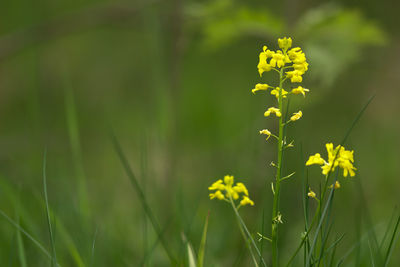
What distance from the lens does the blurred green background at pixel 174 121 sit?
2.31 meters

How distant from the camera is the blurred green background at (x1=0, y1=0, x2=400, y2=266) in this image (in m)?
2.31

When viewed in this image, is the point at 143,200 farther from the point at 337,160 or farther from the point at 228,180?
the point at 337,160

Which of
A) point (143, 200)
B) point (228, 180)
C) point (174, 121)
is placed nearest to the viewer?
point (228, 180)

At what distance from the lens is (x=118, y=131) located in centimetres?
547

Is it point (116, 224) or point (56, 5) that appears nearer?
point (116, 224)

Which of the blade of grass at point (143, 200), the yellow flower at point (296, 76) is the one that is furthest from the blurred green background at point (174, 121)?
the yellow flower at point (296, 76)

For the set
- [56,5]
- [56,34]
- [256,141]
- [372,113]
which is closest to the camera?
[256,141]

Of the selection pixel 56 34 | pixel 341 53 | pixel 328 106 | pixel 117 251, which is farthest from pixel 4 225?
pixel 328 106

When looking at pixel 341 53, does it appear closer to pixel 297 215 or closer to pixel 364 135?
pixel 297 215

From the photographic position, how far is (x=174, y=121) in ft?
9.80

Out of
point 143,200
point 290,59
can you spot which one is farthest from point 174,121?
point 290,59

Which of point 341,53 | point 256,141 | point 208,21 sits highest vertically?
point 208,21

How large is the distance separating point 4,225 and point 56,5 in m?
4.35

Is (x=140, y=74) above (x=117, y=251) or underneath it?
above
